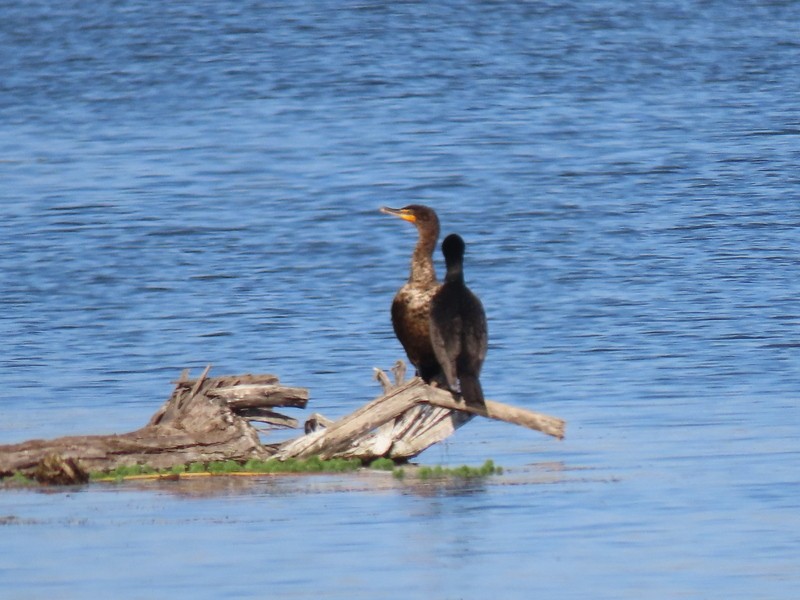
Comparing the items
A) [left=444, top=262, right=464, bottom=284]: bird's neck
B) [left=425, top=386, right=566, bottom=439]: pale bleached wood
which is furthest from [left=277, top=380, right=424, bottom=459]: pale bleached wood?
[left=444, top=262, right=464, bottom=284]: bird's neck

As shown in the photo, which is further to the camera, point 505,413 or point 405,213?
point 405,213

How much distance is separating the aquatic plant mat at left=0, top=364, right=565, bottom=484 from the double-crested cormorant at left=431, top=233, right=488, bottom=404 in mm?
162

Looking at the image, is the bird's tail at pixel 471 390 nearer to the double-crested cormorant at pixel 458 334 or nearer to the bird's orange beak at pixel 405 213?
the double-crested cormorant at pixel 458 334

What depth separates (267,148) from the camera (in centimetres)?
3669

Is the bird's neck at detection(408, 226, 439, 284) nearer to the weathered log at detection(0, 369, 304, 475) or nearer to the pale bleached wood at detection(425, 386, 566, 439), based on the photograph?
the pale bleached wood at detection(425, 386, 566, 439)

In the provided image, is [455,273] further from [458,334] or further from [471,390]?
[471,390]

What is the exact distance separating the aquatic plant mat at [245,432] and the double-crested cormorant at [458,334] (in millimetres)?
162

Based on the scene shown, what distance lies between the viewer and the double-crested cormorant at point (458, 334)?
456 inches

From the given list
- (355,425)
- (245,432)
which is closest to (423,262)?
(355,425)

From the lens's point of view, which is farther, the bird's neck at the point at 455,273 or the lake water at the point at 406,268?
the bird's neck at the point at 455,273

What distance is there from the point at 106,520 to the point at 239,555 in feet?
3.62

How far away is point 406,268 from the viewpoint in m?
23.3

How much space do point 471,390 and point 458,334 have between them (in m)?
0.46

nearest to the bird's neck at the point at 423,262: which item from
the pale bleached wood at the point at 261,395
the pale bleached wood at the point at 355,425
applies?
the pale bleached wood at the point at 355,425
